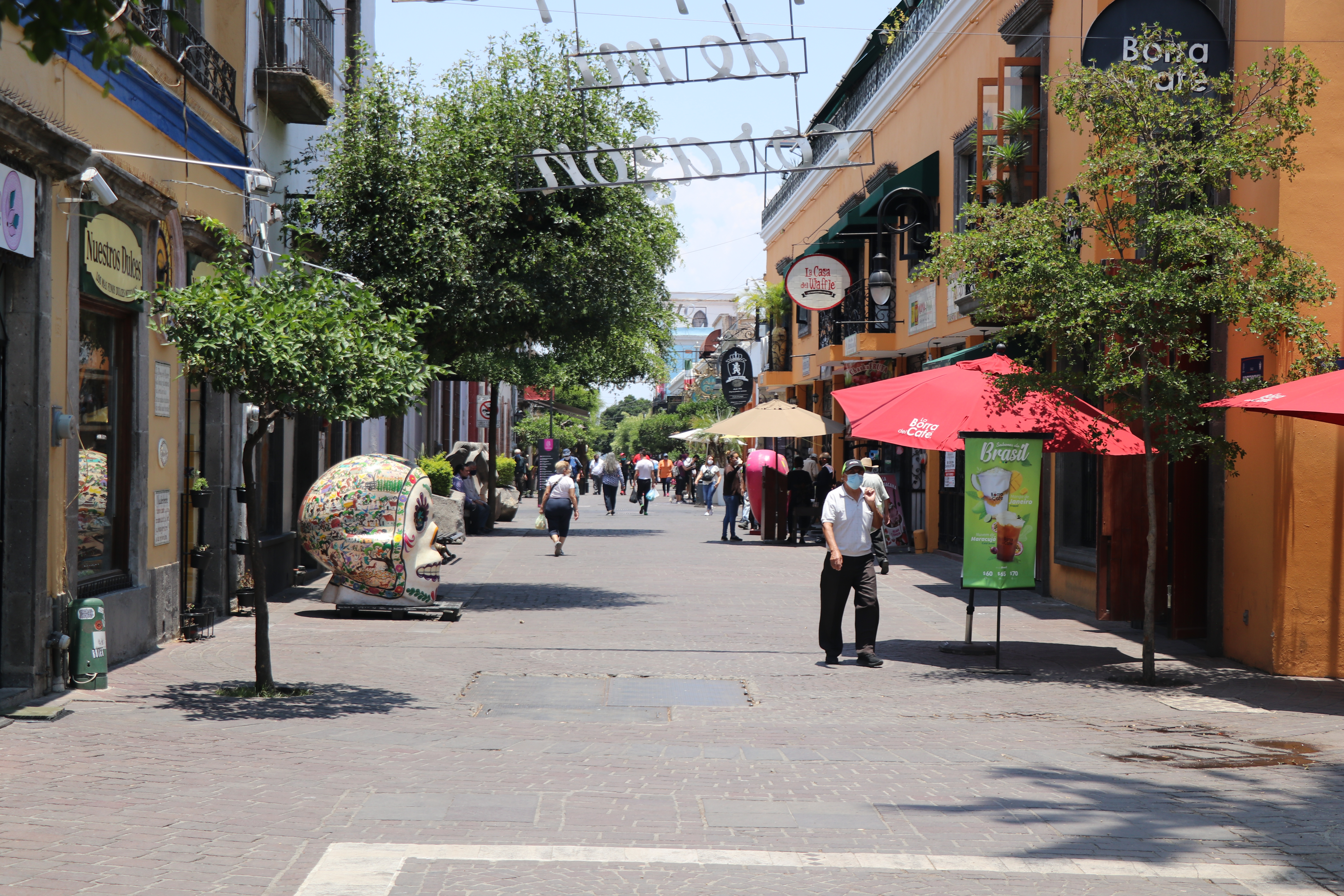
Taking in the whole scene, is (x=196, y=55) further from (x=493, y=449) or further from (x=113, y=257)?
(x=493, y=449)

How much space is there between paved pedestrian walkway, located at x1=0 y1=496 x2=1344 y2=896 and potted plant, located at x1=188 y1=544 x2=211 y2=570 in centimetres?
68

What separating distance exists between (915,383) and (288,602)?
24.6ft

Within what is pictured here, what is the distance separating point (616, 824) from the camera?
571cm

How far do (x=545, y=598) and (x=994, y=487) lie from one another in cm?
615

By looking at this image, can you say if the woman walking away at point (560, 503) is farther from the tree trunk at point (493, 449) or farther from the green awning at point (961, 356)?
the tree trunk at point (493, 449)

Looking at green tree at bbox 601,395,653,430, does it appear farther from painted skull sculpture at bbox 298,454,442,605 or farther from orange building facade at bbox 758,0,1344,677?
painted skull sculpture at bbox 298,454,442,605

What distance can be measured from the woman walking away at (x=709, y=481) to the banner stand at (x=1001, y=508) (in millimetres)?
25550

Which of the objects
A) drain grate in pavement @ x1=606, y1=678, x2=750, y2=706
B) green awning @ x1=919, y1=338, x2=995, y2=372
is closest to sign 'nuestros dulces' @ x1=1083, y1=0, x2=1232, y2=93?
green awning @ x1=919, y1=338, x2=995, y2=372

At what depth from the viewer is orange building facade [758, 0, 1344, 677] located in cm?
1037

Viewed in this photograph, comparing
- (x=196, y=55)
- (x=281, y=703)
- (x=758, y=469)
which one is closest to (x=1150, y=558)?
(x=281, y=703)

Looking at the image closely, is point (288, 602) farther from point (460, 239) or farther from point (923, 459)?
point (923, 459)

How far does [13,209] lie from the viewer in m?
7.98

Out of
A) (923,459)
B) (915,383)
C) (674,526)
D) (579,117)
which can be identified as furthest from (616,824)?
(674,526)

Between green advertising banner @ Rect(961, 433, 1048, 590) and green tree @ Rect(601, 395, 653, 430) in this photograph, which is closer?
green advertising banner @ Rect(961, 433, 1048, 590)
